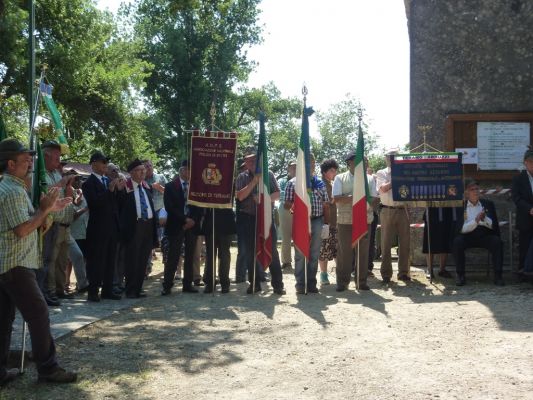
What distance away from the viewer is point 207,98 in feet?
136

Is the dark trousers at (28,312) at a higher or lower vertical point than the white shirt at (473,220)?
lower

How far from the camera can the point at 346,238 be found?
410 inches

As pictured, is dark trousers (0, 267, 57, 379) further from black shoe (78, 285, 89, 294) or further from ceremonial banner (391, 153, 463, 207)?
ceremonial banner (391, 153, 463, 207)

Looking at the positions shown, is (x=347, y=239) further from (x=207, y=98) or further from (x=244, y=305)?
(x=207, y=98)

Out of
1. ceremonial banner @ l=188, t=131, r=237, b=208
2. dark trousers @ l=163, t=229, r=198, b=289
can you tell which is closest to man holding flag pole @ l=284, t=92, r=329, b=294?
→ ceremonial banner @ l=188, t=131, r=237, b=208

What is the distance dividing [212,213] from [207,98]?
32239 millimetres

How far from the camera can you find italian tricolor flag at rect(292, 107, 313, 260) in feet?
32.5

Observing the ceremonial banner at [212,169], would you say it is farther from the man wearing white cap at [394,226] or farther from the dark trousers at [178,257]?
the man wearing white cap at [394,226]

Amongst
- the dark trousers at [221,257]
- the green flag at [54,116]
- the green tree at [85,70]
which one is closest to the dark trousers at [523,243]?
the dark trousers at [221,257]

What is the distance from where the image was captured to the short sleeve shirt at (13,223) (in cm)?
500

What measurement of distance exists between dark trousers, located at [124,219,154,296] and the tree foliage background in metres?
2.16

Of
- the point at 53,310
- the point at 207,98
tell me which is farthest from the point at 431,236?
the point at 207,98

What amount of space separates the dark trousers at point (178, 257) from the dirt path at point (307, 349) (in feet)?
2.05

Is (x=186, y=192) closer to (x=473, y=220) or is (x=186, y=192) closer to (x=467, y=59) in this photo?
(x=473, y=220)
